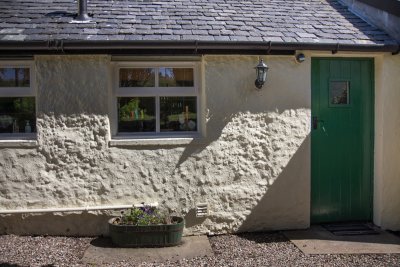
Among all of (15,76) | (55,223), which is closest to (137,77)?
(15,76)

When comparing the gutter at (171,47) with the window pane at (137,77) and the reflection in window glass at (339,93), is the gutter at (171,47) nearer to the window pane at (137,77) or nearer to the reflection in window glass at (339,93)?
the window pane at (137,77)

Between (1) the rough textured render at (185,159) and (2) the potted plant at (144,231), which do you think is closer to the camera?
(2) the potted plant at (144,231)

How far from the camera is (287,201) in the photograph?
22.3 ft

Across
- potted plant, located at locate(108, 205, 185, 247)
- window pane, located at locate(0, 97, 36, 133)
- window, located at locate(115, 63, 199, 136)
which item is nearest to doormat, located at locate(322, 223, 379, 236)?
potted plant, located at locate(108, 205, 185, 247)

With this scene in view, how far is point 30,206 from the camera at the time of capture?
20.9 feet

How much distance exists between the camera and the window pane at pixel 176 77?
6793mm

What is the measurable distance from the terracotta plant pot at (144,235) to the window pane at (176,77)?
2.19 metres

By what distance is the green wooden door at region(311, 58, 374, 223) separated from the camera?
23.0ft

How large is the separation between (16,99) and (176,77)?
2.49 meters

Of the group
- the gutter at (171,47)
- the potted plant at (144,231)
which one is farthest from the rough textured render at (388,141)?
the potted plant at (144,231)

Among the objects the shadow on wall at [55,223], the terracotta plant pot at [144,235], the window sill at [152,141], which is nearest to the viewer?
the terracotta plant pot at [144,235]

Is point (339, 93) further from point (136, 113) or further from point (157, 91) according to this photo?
point (136, 113)

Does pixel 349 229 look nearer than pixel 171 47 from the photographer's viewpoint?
No

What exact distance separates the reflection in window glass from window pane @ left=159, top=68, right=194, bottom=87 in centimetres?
232
